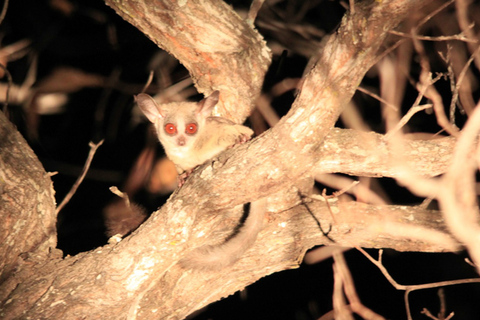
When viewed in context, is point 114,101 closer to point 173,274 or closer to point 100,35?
point 100,35

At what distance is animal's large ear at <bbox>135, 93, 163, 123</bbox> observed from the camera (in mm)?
3663

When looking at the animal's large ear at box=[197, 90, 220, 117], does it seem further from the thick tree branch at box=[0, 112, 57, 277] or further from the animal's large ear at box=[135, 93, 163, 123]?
the thick tree branch at box=[0, 112, 57, 277]

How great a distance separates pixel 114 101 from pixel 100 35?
3.23 feet

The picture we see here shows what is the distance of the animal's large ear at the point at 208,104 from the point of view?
128 inches

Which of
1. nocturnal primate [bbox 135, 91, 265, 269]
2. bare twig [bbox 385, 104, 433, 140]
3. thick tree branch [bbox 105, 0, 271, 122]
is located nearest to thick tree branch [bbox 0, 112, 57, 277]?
nocturnal primate [bbox 135, 91, 265, 269]

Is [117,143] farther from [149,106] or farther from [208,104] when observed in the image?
[208,104]

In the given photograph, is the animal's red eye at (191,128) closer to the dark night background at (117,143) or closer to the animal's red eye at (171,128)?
the animal's red eye at (171,128)

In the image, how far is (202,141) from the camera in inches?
138

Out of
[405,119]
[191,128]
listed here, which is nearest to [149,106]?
[191,128]

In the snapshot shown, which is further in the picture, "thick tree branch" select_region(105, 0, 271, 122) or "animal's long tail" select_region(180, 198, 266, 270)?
"thick tree branch" select_region(105, 0, 271, 122)

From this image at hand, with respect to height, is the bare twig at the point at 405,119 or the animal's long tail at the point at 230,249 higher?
A: the bare twig at the point at 405,119

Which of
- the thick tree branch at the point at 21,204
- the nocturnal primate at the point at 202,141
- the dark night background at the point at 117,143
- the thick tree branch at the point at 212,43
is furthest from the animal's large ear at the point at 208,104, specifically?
the dark night background at the point at 117,143

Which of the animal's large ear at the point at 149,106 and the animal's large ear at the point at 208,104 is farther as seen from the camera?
the animal's large ear at the point at 149,106

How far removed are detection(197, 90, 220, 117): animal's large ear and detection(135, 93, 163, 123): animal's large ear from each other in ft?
1.41
